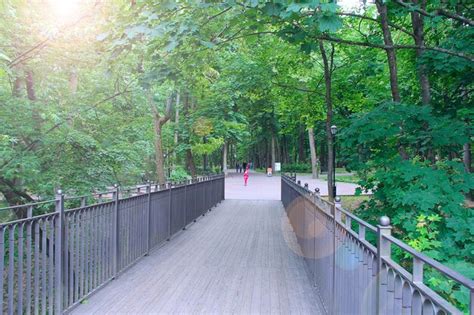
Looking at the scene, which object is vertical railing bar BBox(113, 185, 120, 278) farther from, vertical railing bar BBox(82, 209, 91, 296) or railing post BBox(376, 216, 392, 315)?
railing post BBox(376, 216, 392, 315)

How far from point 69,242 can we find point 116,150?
5060mm

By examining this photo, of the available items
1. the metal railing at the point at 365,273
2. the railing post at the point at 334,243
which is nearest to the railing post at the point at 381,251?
the metal railing at the point at 365,273

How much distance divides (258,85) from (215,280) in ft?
24.5

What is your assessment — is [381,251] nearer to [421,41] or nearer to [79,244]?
[79,244]

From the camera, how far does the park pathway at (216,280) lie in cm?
434

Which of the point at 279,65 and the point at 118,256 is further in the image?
the point at 279,65

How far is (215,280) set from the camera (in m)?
5.36

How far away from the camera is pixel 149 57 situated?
20.5 ft

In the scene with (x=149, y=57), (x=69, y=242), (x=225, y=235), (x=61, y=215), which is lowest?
(x=225, y=235)

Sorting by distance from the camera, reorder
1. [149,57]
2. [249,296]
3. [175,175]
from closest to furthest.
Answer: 1. [249,296]
2. [149,57]
3. [175,175]

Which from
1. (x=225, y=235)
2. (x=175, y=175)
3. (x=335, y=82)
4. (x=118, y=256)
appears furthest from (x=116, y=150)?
(x=175, y=175)

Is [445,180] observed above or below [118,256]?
above

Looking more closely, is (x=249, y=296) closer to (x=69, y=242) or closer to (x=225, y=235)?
(x=69, y=242)

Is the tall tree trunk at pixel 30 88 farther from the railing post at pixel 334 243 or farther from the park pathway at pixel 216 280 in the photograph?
the railing post at pixel 334 243
